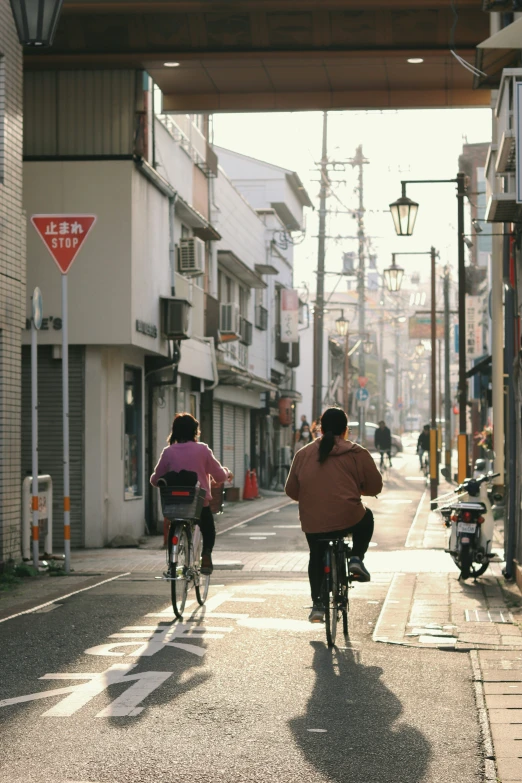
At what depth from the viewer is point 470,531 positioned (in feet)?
43.7

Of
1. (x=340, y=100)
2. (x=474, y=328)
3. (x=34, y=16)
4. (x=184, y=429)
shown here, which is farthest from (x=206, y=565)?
(x=474, y=328)

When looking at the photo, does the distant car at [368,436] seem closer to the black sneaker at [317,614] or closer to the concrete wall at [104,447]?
the concrete wall at [104,447]

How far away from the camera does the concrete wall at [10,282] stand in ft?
46.1

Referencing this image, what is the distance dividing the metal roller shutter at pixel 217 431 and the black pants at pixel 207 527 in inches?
759

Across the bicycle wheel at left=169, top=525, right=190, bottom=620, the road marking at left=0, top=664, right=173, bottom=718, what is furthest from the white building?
the road marking at left=0, top=664, right=173, bottom=718

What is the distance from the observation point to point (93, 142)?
19625 mm

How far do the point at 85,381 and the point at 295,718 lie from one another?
13.3 meters

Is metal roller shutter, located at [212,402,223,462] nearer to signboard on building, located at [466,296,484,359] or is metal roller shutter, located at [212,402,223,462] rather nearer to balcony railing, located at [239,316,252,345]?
balcony railing, located at [239,316,252,345]

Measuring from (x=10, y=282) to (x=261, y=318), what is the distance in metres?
26.5

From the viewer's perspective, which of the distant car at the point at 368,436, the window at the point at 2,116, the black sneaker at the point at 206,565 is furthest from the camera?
the distant car at the point at 368,436

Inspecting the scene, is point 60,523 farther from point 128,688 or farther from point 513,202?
point 128,688

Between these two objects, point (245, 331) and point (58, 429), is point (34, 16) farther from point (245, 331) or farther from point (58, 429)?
point (245, 331)

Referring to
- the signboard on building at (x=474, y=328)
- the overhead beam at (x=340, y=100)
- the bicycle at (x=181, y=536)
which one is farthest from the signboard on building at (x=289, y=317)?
the bicycle at (x=181, y=536)

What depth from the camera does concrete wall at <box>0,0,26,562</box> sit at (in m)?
14.1
